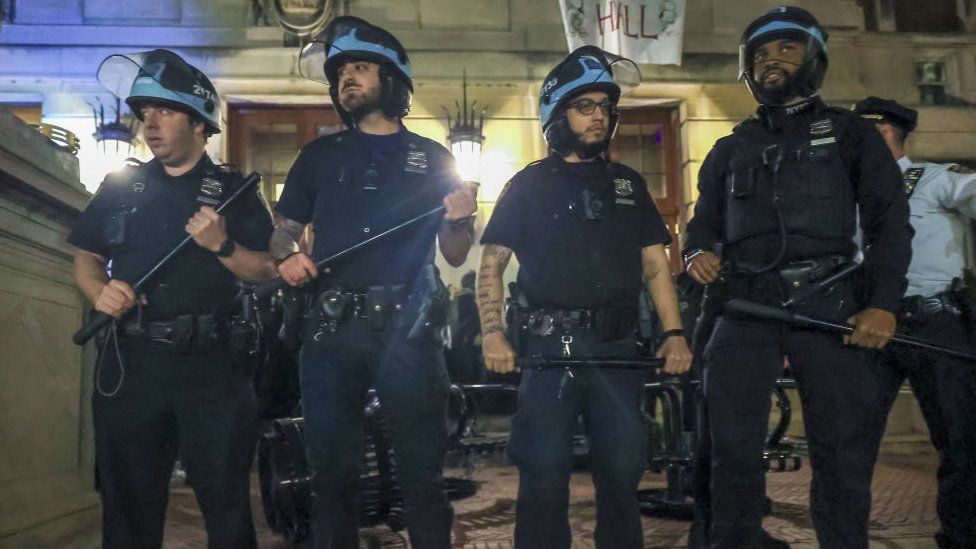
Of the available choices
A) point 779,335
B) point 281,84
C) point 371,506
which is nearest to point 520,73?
point 281,84

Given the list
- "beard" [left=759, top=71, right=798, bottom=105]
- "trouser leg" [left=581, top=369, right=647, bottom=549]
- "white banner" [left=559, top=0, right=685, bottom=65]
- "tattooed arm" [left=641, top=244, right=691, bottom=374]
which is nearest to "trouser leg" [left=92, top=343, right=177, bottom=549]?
"trouser leg" [left=581, top=369, right=647, bottom=549]

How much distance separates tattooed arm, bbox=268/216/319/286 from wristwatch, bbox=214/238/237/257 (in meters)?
0.16

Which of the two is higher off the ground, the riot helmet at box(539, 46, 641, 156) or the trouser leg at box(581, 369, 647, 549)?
the riot helmet at box(539, 46, 641, 156)

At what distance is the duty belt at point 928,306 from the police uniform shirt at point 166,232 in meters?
3.13

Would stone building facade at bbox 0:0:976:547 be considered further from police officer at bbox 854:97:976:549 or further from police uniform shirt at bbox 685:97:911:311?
police uniform shirt at bbox 685:97:911:311

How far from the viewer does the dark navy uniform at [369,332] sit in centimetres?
254

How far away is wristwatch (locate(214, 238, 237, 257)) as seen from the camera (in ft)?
8.75

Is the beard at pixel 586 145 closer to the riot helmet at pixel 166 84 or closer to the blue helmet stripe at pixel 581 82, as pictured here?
the blue helmet stripe at pixel 581 82

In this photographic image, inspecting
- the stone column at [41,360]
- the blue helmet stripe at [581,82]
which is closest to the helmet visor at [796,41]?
the blue helmet stripe at [581,82]

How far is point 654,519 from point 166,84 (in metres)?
3.77

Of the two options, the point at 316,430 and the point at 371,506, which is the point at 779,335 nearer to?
the point at 316,430

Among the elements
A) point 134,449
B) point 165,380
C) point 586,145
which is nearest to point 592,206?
point 586,145

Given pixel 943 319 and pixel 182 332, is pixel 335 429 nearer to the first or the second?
pixel 182 332

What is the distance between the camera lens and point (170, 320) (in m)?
2.69
